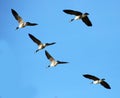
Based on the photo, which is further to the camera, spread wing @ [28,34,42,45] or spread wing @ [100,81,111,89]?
spread wing @ [100,81,111,89]

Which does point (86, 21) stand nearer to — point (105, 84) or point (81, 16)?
point (81, 16)

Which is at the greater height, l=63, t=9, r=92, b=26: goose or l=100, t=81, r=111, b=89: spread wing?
l=63, t=9, r=92, b=26: goose

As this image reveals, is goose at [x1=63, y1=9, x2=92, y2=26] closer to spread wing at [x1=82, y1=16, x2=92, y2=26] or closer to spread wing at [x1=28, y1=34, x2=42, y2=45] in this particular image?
spread wing at [x1=82, y1=16, x2=92, y2=26]

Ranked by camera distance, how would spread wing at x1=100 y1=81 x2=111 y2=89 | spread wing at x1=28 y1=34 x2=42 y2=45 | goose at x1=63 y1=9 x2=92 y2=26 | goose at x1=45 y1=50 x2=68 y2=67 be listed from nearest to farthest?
goose at x1=63 y1=9 x2=92 y2=26
spread wing at x1=28 y1=34 x2=42 y2=45
spread wing at x1=100 y1=81 x2=111 y2=89
goose at x1=45 y1=50 x2=68 y2=67

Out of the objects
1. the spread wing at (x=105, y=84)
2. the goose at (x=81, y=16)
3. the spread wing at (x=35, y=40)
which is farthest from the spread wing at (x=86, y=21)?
the spread wing at (x=105, y=84)

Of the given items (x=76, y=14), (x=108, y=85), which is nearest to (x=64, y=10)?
(x=76, y=14)

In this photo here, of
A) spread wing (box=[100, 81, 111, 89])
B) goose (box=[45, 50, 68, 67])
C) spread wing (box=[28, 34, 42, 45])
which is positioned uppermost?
spread wing (box=[28, 34, 42, 45])

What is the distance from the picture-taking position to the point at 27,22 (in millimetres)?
67750

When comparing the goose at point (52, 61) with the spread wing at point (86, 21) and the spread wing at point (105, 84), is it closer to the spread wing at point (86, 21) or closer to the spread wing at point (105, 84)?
the spread wing at point (105, 84)

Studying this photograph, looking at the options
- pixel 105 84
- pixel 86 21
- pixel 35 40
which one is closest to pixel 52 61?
pixel 35 40

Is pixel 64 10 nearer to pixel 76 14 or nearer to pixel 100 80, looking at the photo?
pixel 76 14

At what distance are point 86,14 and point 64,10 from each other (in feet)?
9.32

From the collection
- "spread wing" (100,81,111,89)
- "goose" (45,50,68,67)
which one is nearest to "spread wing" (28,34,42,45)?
"goose" (45,50,68,67)

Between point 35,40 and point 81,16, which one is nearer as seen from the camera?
point 81,16
